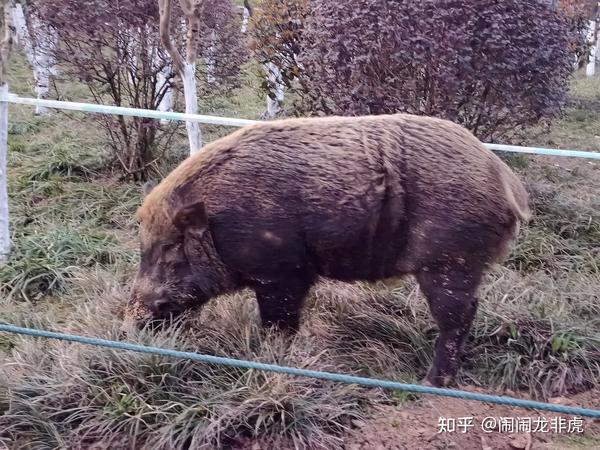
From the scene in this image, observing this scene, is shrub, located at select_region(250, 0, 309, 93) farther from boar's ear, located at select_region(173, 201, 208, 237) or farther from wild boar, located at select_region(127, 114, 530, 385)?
boar's ear, located at select_region(173, 201, 208, 237)

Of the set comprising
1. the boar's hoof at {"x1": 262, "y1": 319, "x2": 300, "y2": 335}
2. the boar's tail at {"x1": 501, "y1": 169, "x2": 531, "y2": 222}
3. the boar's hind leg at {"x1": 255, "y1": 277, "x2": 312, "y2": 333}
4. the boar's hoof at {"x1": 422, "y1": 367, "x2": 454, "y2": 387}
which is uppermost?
the boar's tail at {"x1": 501, "y1": 169, "x2": 531, "y2": 222}

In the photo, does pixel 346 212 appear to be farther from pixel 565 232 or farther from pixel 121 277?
pixel 565 232

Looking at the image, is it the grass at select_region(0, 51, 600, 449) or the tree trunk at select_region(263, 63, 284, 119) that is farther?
the tree trunk at select_region(263, 63, 284, 119)

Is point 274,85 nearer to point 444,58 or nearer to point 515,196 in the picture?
point 444,58

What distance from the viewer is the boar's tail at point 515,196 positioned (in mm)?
3773

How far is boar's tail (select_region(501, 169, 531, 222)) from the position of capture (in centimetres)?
377

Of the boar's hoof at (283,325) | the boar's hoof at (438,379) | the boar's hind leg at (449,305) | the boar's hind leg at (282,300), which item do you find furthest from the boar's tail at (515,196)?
the boar's hoof at (283,325)

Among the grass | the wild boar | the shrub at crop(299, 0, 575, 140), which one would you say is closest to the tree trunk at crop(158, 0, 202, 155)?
the grass

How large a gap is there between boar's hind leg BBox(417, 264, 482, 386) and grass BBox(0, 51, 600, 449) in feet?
0.76

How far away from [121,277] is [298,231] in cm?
205

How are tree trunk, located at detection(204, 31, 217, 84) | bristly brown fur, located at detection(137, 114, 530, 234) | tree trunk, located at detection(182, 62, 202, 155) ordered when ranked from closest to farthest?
1. bristly brown fur, located at detection(137, 114, 530, 234)
2. tree trunk, located at detection(182, 62, 202, 155)
3. tree trunk, located at detection(204, 31, 217, 84)

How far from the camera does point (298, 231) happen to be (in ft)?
12.4

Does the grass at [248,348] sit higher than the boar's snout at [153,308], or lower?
lower

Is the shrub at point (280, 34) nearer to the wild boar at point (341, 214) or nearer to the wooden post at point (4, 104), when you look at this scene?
the wooden post at point (4, 104)
